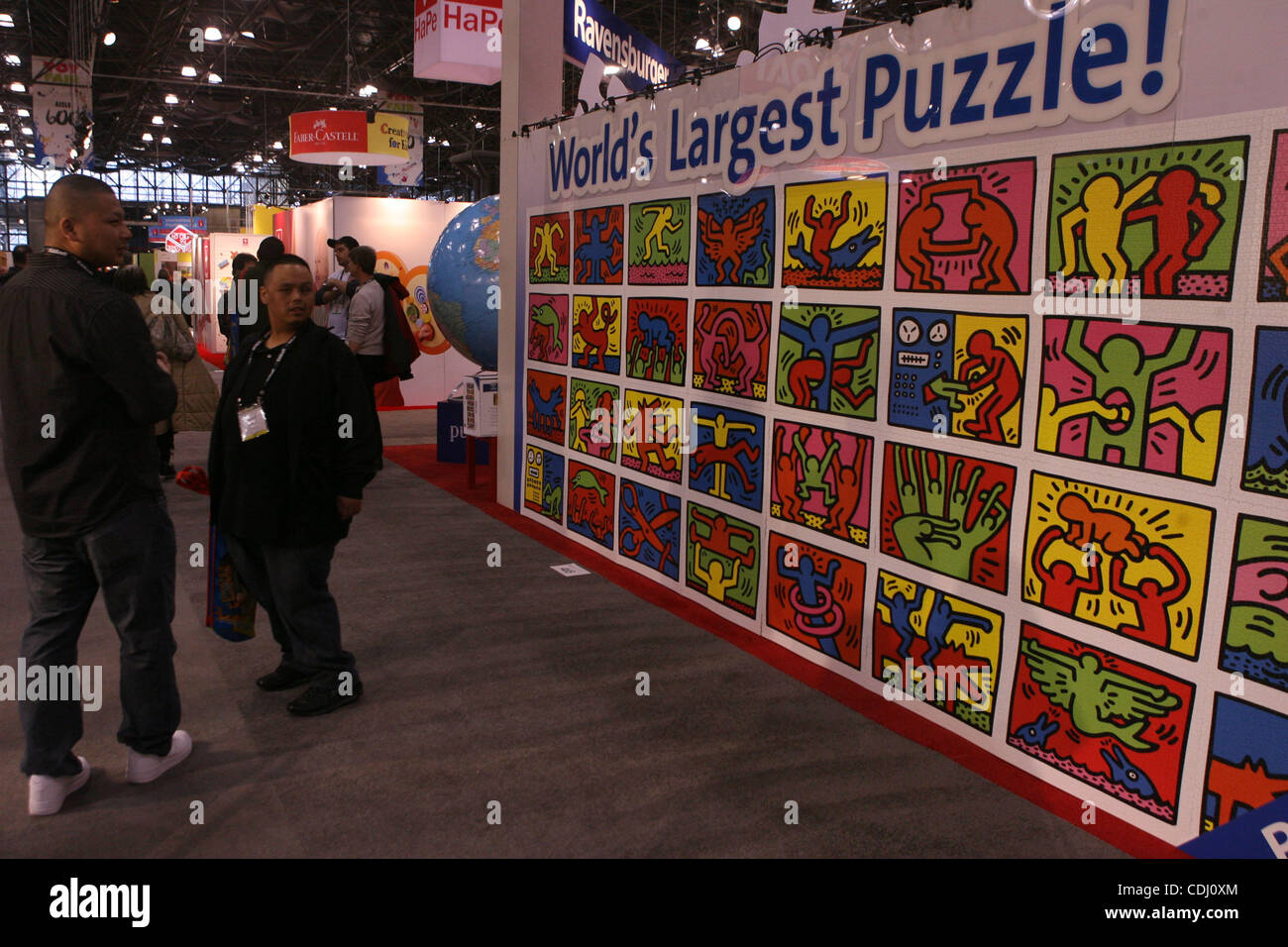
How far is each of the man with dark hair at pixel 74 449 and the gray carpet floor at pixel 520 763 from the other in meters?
0.41

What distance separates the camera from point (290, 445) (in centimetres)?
292

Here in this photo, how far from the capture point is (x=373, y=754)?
113 inches

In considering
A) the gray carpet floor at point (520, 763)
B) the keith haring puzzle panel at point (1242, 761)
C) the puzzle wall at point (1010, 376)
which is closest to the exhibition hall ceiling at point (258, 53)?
the puzzle wall at point (1010, 376)

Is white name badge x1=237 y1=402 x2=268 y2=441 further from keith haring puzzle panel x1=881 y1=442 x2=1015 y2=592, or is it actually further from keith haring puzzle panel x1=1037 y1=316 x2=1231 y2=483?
keith haring puzzle panel x1=1037 y1=316 x2=1231 y2=483

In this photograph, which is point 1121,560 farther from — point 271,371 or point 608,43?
point 608,43

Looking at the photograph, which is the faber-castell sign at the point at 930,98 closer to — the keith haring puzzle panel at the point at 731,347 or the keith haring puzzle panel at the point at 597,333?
the keith haring puzzle panel at the point at 731,347

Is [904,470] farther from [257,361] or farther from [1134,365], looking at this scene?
[257,361]

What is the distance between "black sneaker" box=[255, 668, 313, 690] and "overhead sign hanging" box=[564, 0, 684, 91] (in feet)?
12.4

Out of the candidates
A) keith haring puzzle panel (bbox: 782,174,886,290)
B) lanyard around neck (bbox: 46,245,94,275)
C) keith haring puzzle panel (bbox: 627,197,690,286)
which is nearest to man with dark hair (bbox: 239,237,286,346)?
lanyard around neck (bbox: 46,245,94,275)

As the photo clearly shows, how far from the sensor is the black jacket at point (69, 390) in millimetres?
2307

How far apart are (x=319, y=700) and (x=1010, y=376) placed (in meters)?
2.42

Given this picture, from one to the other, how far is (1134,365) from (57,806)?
120 inches

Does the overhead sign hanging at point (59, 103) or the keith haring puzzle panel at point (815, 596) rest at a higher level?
the overhead sign hanging at point (59, 103)
